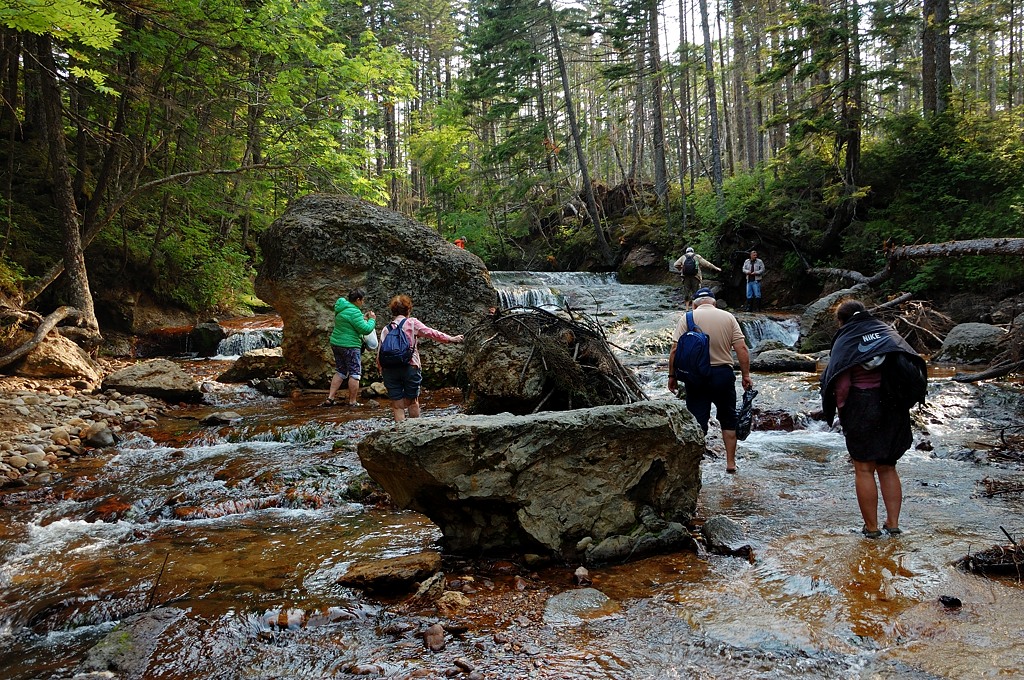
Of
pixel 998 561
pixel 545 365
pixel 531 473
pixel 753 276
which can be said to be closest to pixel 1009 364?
pixel 998 561

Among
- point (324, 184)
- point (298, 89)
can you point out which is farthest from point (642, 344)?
point (298, 89)

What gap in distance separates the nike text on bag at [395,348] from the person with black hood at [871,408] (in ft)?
15.9

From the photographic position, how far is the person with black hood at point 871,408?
4.42m

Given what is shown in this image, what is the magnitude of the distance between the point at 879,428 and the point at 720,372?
2071 millimetres

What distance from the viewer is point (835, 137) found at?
17391 mm

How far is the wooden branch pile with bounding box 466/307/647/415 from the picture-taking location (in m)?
5.71

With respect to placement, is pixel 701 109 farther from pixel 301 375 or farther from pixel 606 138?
pixel 301 375

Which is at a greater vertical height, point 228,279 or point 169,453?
point 228,279

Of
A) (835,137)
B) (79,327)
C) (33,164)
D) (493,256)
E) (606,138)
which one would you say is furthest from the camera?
(493,256)

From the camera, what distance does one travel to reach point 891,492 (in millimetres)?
4520

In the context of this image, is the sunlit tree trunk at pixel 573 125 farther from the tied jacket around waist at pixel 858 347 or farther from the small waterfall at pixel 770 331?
the tied jacket around waist at pixel 858 347

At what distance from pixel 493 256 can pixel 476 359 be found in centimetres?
2586

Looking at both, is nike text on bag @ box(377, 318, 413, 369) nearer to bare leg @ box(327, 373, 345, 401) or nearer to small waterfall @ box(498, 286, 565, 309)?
Result: bare leg @ box(327, 373, 345, 401)

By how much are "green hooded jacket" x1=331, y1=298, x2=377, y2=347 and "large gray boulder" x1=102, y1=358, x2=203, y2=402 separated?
303 cm
